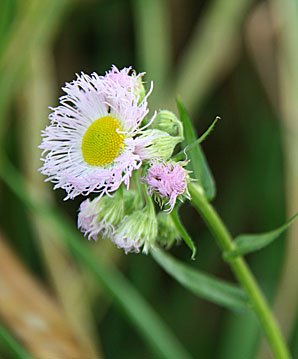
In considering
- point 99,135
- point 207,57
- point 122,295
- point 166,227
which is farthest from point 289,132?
point 99,135

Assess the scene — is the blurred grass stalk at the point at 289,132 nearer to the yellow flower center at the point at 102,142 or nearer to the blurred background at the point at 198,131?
the blurred background at the point at 198,131

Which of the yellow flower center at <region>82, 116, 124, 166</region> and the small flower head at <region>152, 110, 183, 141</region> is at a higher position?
the yellow flower center at <region>82, 116, 124, 166</region>

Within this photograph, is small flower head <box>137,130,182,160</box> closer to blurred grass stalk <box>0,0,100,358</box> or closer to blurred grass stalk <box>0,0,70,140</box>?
blurred grass stalk <box>0,0,100,358</box>

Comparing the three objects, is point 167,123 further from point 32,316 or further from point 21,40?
point 21,40

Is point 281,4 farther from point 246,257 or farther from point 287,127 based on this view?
point 246,257

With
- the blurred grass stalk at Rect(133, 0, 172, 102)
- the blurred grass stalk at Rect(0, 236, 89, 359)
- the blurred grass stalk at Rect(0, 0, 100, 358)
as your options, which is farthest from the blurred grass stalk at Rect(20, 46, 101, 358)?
the blurred grass stalk at Rect(133, 0, 172, 102)

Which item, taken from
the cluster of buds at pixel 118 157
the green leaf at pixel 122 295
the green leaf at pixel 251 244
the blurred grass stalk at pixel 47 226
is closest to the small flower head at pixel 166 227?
the cluster of buds at pixel 118 157

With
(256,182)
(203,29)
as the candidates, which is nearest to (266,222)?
(256,182)
